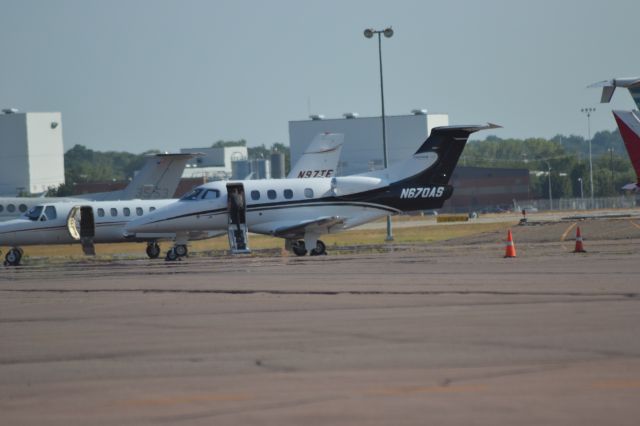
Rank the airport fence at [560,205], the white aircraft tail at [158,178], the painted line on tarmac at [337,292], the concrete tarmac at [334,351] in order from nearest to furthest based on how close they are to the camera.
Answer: the concrete tarmac at [334,351] < the painted line on tarmac at [337,292] < the white aircraft tail at [158,178] < the airport fence at [560,205]

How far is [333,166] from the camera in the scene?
48.3 meters

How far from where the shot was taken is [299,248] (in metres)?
39.9

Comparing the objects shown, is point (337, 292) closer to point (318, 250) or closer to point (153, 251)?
point (318, 250)

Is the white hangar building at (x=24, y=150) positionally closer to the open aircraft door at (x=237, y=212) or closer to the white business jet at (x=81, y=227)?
the white business jet at (x=81, y=227)

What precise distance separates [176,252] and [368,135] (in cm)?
8457

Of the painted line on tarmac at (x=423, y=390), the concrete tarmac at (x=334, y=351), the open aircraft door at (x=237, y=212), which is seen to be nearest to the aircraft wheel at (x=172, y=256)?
the open aircraft door at (x=237, y=212)

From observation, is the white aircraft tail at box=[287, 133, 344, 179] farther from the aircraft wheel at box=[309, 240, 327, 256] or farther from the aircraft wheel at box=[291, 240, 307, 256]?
the aircraft wheel at box=[309, 240, 327, 256]

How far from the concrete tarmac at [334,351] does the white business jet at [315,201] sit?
557 inches

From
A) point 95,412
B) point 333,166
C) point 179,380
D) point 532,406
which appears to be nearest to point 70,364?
point 179,380

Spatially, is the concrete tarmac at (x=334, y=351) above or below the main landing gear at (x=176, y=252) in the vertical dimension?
below

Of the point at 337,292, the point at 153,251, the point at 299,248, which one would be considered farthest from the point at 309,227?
the point at 337,292

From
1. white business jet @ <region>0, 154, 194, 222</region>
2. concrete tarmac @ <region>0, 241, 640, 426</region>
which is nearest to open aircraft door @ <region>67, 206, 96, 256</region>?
white business jet @ <region>0, 154, 194, 222</region>

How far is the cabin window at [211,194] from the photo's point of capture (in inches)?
1556

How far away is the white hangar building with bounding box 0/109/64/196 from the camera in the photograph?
410 ft
